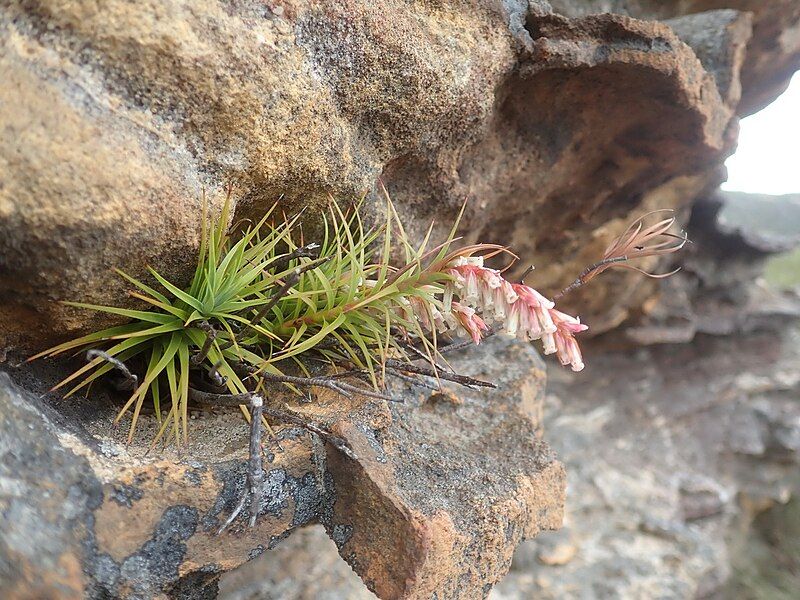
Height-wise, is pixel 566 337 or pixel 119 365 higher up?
pixel 566 337

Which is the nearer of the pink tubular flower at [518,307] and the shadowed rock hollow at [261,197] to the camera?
the shadowed rock hollow at [261,197]

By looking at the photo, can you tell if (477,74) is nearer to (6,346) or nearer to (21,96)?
(21,96)

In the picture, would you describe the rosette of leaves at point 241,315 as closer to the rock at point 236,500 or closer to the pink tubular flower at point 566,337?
the rock at point 236,500

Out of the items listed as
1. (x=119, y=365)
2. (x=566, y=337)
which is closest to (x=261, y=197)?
(x=119, y=365)

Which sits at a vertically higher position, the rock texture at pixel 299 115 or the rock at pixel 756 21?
the rock at pixel 756 21

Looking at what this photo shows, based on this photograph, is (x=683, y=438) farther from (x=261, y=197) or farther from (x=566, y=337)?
(x=261, y=197)

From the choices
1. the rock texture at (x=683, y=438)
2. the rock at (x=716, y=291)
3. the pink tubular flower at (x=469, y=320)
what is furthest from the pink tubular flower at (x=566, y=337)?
the rock at (x=716, y=291)
